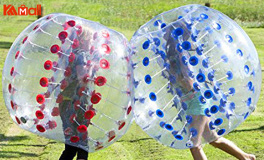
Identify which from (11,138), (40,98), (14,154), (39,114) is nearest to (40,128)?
(39,114)

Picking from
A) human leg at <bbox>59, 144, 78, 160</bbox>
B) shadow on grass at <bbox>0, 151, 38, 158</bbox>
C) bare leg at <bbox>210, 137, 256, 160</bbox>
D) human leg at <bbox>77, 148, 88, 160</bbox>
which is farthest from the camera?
shadow on grass at <bbox>0, 151, 38, 158</bbox>

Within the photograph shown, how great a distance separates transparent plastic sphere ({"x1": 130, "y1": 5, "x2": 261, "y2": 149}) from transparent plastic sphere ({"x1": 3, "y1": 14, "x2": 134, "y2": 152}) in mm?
196

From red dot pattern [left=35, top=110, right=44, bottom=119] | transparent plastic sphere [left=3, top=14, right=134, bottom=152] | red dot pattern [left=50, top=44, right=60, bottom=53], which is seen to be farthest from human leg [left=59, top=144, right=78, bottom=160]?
red dot pattern [left=50, top=44, right=60, bottom=53]

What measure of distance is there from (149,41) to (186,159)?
223 centimetres

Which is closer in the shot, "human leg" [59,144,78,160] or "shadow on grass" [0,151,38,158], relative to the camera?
"human leg" [59,144,78,160]

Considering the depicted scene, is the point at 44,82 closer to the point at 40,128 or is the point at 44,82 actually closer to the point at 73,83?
the point at 73,83

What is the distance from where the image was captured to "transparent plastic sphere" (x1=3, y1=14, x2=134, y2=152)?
14.6ft

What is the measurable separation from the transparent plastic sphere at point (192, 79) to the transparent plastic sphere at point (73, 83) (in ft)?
0.64

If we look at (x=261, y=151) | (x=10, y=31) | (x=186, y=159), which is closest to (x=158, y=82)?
(x=186, y=159)

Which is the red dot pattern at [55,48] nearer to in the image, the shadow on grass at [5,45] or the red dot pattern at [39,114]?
the red dot pattern at [39,114]

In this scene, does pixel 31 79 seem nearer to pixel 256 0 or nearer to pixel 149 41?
pixel 149 41

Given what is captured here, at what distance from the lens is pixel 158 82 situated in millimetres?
4664

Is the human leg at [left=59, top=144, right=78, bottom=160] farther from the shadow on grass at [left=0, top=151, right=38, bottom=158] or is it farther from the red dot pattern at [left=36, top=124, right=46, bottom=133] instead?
the shadow on grass at [left=0, top=151, right=38, bottom=158]

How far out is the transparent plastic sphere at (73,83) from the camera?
4441 millimetres
